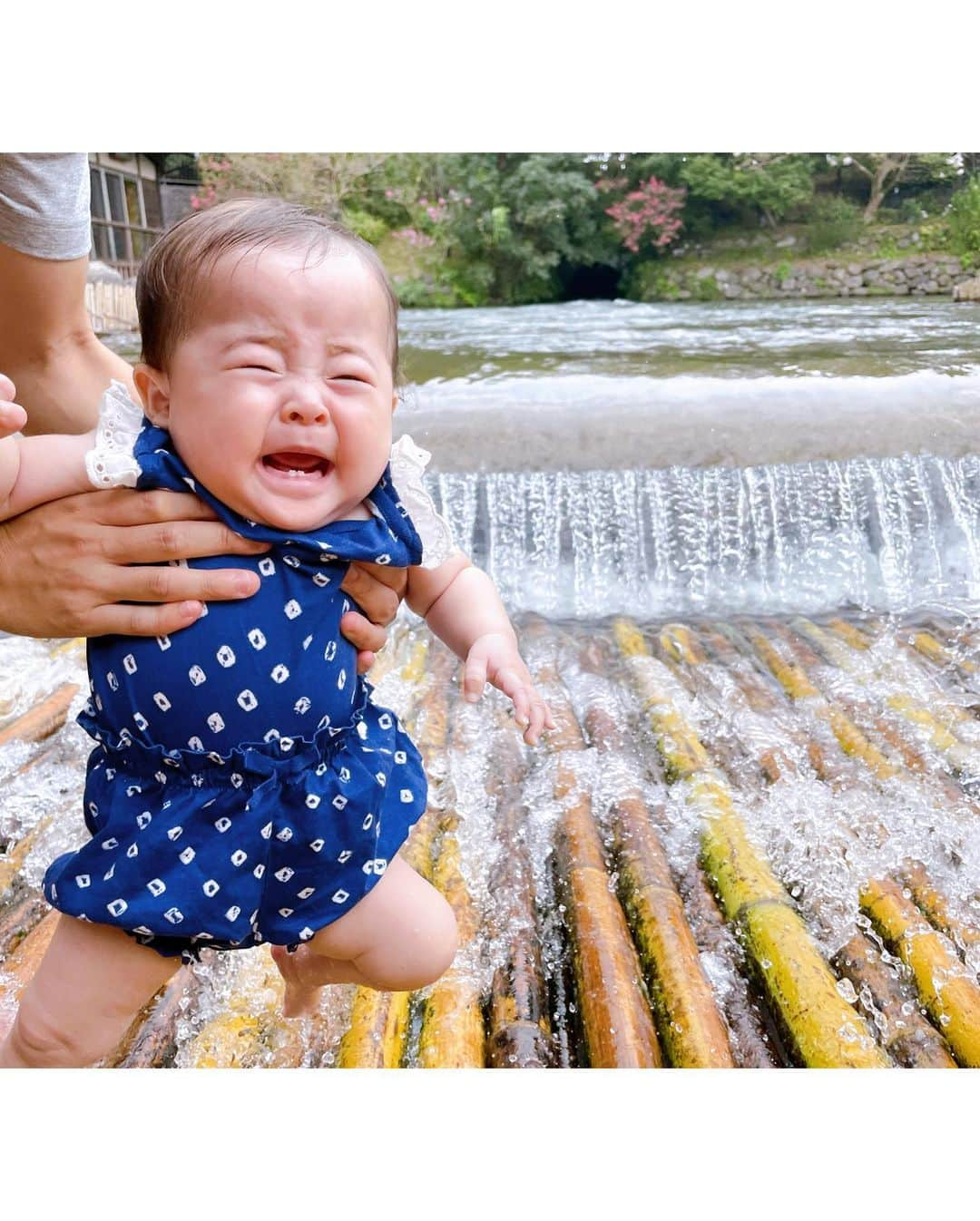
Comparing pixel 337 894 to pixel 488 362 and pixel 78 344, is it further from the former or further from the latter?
pixel 488 362

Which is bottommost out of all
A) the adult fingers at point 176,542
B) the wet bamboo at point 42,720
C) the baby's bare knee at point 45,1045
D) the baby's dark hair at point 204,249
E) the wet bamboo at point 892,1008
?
the wet bamboo at point 42,720

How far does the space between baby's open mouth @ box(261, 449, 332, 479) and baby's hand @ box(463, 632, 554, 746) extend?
0.17 metres

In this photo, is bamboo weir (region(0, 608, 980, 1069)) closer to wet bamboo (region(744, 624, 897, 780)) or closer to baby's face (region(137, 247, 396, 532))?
wet bamboo (region(744, 624, 897, 780))

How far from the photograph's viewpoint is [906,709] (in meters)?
1.58

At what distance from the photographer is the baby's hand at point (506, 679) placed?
28.8 inches

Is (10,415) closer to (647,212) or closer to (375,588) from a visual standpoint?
(375,588)

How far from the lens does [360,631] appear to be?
77cm

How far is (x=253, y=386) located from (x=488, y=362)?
3.15 m

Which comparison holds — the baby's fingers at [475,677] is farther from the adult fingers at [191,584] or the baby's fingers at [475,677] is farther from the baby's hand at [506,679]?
the adult fingers at [191,584]

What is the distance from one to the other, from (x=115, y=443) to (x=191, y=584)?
118mm

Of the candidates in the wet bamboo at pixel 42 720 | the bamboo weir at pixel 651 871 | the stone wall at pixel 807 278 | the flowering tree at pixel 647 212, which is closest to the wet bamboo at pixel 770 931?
the bamboo weir at pixel 651 871

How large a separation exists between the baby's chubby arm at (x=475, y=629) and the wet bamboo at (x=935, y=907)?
0.53m
